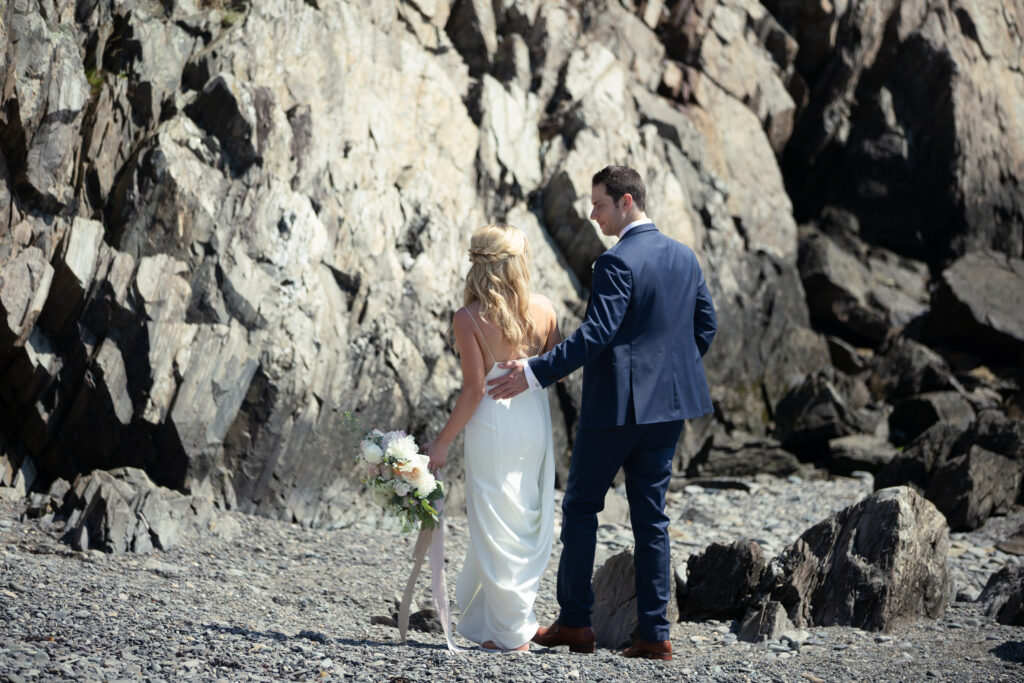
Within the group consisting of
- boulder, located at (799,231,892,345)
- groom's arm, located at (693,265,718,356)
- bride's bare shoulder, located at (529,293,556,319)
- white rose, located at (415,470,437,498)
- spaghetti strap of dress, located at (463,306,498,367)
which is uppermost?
boulder, located at (799,231,892,345)

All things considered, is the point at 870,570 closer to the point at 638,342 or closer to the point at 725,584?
the point at 725,584

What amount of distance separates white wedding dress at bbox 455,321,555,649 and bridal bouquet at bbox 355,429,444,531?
29 cm

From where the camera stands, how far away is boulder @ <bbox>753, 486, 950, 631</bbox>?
696 cm

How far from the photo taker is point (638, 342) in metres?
5.68

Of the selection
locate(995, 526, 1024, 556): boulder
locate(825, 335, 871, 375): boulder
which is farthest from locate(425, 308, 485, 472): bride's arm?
locate(825, 335, 871, 375): boulder

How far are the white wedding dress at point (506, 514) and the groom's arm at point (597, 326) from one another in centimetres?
26

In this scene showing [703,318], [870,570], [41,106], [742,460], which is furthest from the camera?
[742,460]

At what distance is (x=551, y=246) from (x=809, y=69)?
11808mm

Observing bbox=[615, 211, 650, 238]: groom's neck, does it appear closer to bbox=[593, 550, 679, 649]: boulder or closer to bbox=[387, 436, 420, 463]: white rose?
bbox=[387, 436, 420, 463]: white rose

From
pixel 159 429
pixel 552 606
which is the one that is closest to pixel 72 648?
pixel 552 606

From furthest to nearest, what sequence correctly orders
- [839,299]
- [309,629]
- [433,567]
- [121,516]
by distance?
[839,299]
[121,516]
[309,629]
[433,567]

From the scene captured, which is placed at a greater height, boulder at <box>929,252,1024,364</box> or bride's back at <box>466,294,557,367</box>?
boulder at <box>929,252,1024,364</box>

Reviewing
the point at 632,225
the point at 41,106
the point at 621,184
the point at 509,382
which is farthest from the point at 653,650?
the point at 41,106

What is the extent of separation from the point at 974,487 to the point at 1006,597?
4.66 m
